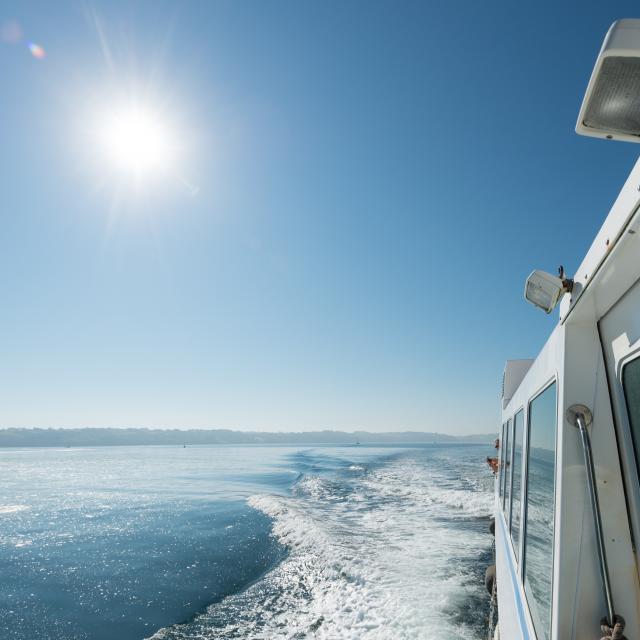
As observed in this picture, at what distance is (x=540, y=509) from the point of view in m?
2.42

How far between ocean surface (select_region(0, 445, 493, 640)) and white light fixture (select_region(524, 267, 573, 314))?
18.7ft

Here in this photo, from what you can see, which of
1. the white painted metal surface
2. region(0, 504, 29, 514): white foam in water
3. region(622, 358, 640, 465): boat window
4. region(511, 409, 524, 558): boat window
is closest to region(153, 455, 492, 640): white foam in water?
region(511, 409, 524, 558): boat window

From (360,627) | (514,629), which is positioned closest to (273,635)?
(360,627)

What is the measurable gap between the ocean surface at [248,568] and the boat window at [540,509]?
4.14 metres

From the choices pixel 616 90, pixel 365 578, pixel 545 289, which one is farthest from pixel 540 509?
pixel 365 578

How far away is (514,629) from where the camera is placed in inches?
114

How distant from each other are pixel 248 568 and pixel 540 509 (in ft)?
27.6

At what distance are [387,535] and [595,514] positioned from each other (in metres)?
10.9

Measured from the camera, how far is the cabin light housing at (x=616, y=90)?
41.1 inches

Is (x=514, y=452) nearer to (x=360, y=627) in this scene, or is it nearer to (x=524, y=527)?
(x=524, y=527)

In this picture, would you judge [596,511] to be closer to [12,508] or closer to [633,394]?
[633,394]

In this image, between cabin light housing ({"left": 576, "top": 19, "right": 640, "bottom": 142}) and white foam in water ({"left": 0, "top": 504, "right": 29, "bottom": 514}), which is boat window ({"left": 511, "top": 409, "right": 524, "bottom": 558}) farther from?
white foam in water ({"left": 0, "top": 504, "right": 29, "bottom": 514})

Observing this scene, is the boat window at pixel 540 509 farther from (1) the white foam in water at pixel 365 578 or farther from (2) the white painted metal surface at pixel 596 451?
(1) the white foam in water at pixel 365 578

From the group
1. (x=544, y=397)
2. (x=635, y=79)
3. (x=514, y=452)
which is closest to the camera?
(x=635, y=79)
